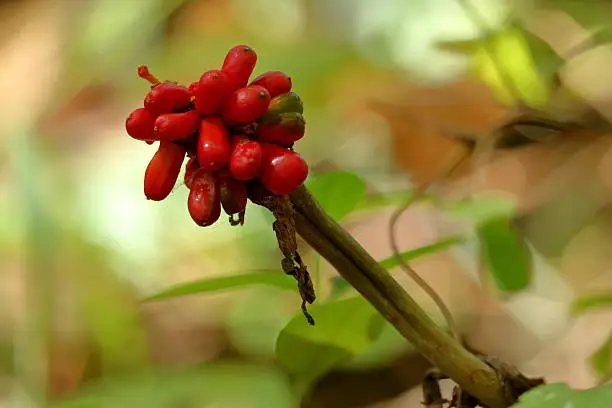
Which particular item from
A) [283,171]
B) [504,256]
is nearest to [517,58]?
[504,256]

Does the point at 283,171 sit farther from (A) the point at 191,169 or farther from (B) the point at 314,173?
(B) the point at 314,173

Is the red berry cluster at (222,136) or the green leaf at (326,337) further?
the green leaf at (326,337)

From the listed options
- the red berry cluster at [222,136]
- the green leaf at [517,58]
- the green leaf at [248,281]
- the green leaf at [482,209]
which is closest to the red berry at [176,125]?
the red berry cluster at [222,136]

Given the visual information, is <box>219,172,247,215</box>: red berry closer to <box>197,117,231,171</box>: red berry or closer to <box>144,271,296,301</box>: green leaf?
<box>197,117,231,171</box>: red berry

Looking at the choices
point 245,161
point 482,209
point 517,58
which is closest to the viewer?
point 245,161

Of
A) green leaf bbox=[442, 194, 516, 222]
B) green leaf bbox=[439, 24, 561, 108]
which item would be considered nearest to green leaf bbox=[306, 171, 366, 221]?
→ green leaf bbox=[442, 194, 516, 222]

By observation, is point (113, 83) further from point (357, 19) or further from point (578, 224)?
point (578, 224)

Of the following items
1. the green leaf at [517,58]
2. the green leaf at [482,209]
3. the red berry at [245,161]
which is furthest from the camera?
the green leaf at [517,58]

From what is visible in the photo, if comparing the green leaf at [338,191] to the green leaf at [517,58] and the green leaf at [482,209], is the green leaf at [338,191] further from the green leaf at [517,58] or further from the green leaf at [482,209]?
the green leaf at [517,58]
